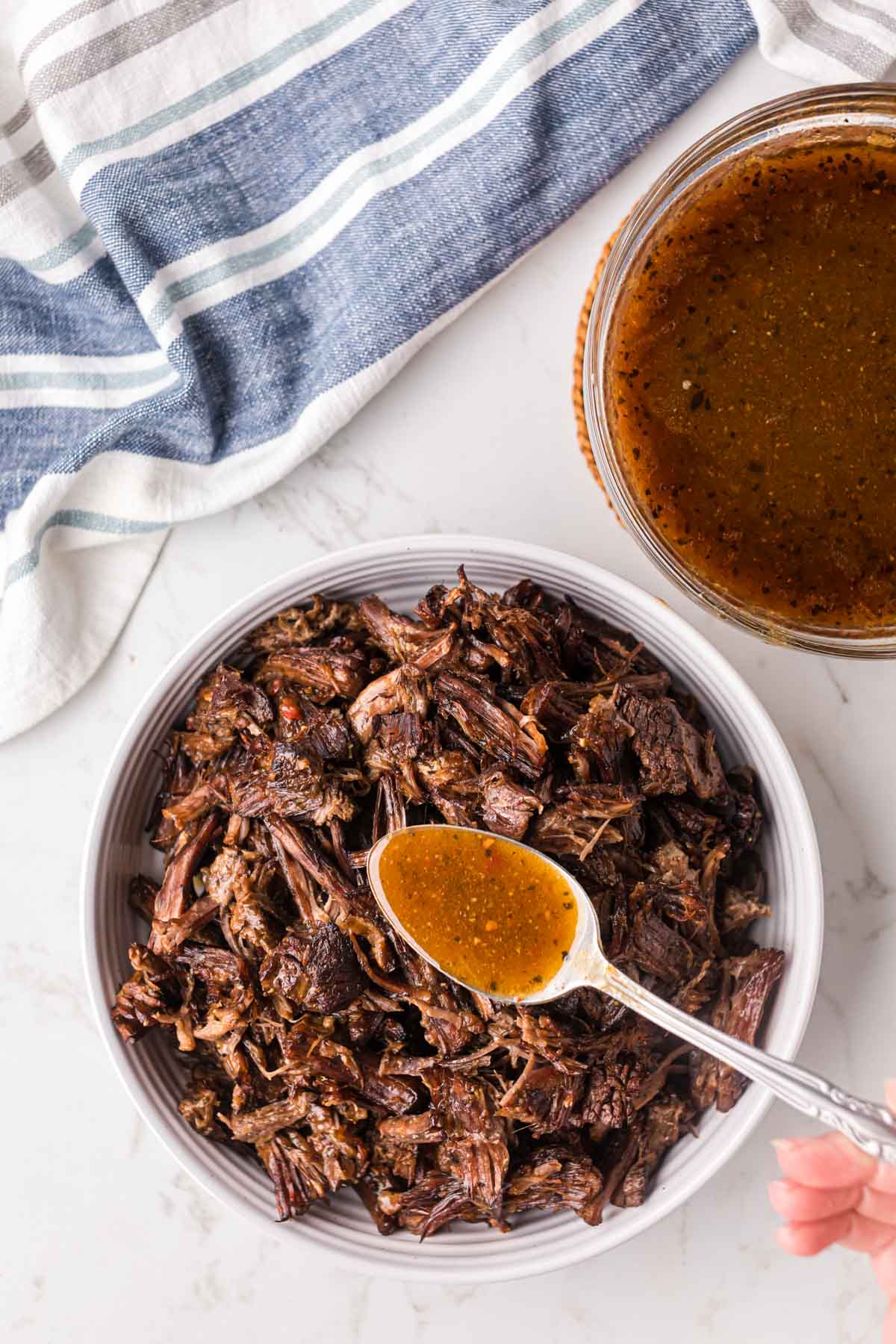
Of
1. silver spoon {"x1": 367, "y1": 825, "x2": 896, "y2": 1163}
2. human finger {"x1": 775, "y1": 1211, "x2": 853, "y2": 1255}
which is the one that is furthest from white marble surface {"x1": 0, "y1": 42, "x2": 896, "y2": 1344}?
silver spoon {"x1": 367, "y1": 825, "x2": 896, "y2": 1163}

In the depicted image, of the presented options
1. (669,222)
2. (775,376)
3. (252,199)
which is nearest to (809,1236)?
(775,376)

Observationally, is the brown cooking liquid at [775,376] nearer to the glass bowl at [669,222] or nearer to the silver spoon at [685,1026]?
the glass bowl at [669,222]

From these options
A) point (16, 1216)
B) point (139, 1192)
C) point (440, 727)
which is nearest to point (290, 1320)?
point (139, 1192)

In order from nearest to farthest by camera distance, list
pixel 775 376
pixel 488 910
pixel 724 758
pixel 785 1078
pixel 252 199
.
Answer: pixel 785 1078
pixel 775 376
pixel 488 910
pixel 724 758
pixel 252 199

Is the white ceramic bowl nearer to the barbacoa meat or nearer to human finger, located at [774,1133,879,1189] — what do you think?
the barbacoa meat

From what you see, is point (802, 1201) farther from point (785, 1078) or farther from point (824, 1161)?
point (785, 1078)

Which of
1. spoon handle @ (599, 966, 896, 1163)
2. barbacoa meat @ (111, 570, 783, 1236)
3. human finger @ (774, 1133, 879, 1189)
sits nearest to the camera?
spoon handle @ (599, 966, 896, 1163)
